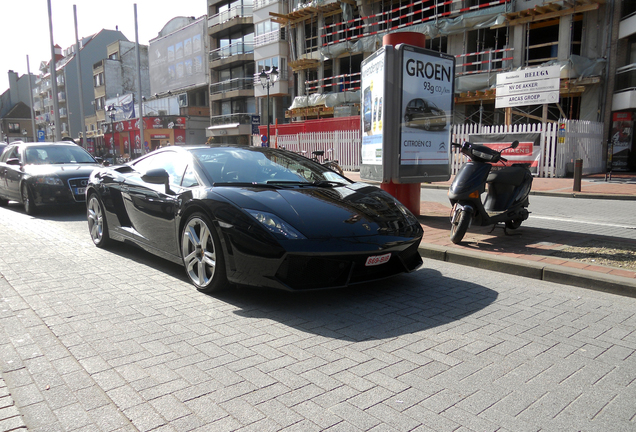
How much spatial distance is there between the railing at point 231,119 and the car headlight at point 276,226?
4023 cm

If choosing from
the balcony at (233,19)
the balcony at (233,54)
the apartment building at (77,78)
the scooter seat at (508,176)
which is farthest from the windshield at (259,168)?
the apartment building at (77,78)

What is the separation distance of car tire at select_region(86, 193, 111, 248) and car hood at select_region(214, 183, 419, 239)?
2648 millimetres

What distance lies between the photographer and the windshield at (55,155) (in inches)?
409

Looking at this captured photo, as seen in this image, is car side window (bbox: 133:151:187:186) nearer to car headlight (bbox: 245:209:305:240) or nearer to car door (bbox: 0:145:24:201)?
car headlight (bbox: 245:209:305:240)

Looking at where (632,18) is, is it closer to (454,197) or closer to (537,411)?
(454,197)

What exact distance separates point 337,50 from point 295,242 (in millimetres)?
30802

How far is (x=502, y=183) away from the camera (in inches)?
259

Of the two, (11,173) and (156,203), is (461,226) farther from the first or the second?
(11,173)

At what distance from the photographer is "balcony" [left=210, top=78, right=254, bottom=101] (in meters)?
43.5

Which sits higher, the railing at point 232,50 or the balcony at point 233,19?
the balcony at point 233,19

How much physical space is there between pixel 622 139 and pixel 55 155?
21.5 m

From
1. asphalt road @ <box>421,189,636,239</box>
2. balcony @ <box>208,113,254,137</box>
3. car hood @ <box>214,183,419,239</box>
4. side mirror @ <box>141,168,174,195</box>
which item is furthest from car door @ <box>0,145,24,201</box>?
balcony @ <box>208,113,254,137</box>

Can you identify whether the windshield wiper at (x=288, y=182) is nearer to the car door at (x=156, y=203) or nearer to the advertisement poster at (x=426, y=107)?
the car door at (x=156, y=203)

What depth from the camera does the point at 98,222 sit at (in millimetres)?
6367
